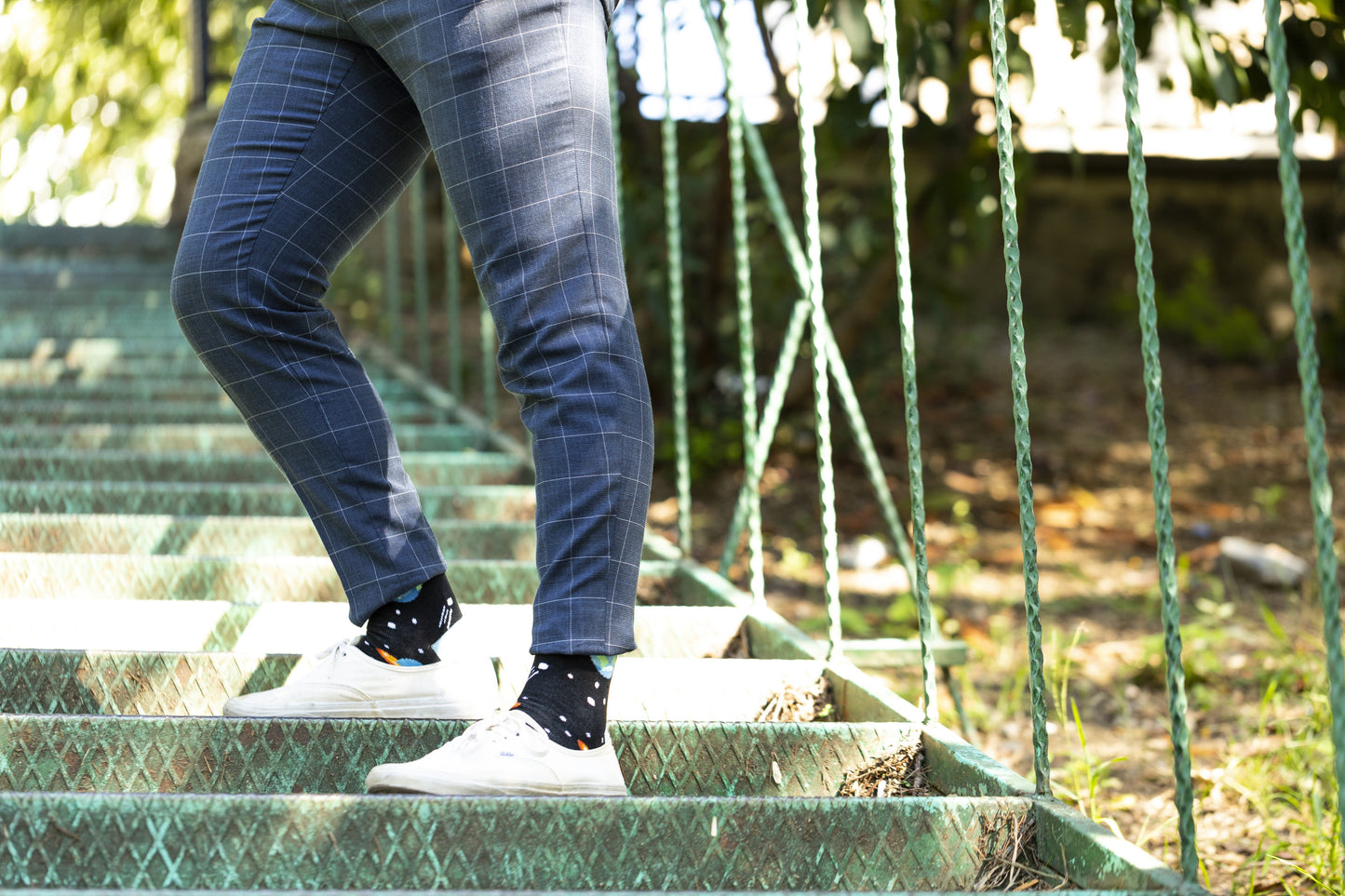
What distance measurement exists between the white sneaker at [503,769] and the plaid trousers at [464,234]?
0.29 feet

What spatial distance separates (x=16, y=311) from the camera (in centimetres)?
450

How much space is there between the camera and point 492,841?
3.81 feet

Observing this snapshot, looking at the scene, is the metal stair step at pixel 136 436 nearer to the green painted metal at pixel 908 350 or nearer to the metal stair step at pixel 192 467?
the metal stair step at pixel 192 467

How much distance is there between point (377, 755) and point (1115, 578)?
3119 mm

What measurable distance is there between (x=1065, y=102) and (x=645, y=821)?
773 cm

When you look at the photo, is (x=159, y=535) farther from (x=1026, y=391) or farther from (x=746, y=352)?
(x=1026, y=391)

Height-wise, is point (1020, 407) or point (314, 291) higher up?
point (314, 291)

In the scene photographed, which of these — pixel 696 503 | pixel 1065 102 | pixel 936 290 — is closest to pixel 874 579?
pixel 696 503

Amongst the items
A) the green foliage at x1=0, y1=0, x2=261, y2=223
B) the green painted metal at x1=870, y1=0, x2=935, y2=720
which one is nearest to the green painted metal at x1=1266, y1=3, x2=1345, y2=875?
the green painted metal at x1=870, y1=0, x2=935, y2=720

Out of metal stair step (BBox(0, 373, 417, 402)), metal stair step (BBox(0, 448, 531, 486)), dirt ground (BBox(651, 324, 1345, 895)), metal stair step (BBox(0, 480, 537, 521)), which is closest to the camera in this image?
dirt ground (BBox(651, 324, 1345, 895))

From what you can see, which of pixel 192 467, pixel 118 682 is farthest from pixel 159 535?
pixel 118 682

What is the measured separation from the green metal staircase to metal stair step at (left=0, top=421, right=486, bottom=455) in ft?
1.92

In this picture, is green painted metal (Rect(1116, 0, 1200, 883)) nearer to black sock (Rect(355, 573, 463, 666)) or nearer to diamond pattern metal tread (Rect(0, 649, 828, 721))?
diamond pattern metal tread (Rect(0, 649, 828, 721))

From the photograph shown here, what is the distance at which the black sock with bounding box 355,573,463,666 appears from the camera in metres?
1.43
